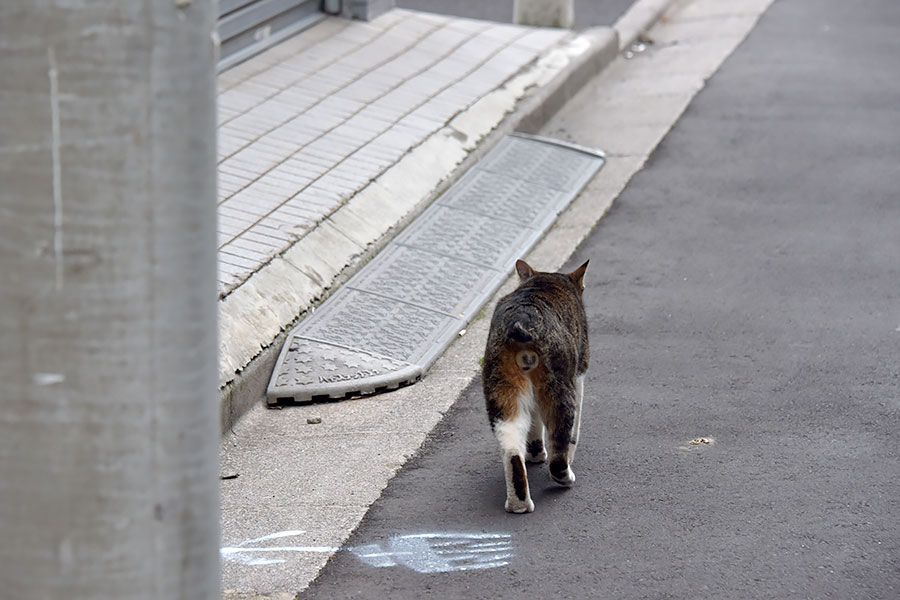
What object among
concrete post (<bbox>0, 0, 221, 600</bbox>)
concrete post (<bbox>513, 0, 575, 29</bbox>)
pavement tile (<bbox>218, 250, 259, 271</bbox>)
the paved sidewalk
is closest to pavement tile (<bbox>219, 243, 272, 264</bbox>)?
pavement tile (<bbox>218, 250, 259, 271</bbox>)

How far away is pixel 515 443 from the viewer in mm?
4816

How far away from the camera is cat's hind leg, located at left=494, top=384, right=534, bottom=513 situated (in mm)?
4824

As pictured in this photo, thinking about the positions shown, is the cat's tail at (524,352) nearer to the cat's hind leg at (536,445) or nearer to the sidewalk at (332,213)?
the cat's hind leg at (536,445)

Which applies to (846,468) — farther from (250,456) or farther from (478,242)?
(478,242)

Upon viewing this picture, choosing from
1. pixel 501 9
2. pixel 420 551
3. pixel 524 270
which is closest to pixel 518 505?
pixel 420 551

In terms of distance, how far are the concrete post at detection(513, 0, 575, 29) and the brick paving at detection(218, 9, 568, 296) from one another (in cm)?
28

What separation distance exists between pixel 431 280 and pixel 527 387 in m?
2.36

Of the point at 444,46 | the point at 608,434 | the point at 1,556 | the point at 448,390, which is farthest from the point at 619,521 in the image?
the point at 444,46

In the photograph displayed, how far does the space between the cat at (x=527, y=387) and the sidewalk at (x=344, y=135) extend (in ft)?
4.74

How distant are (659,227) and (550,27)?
473 cm

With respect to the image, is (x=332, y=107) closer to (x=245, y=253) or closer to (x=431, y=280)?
(x=431, y=280)

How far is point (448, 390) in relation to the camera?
20.1ft

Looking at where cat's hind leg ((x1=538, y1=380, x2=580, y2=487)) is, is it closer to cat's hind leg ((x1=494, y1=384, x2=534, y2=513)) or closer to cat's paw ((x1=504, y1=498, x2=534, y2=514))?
cat's hind leg ((x1=494, y1=384, x2=534, y2=513))

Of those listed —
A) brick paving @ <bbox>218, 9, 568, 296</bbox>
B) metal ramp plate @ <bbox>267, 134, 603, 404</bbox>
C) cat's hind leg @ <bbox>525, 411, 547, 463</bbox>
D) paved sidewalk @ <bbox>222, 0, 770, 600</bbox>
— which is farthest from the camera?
brick paving @ <bbox>218, 9, 568, 296</bbox>
